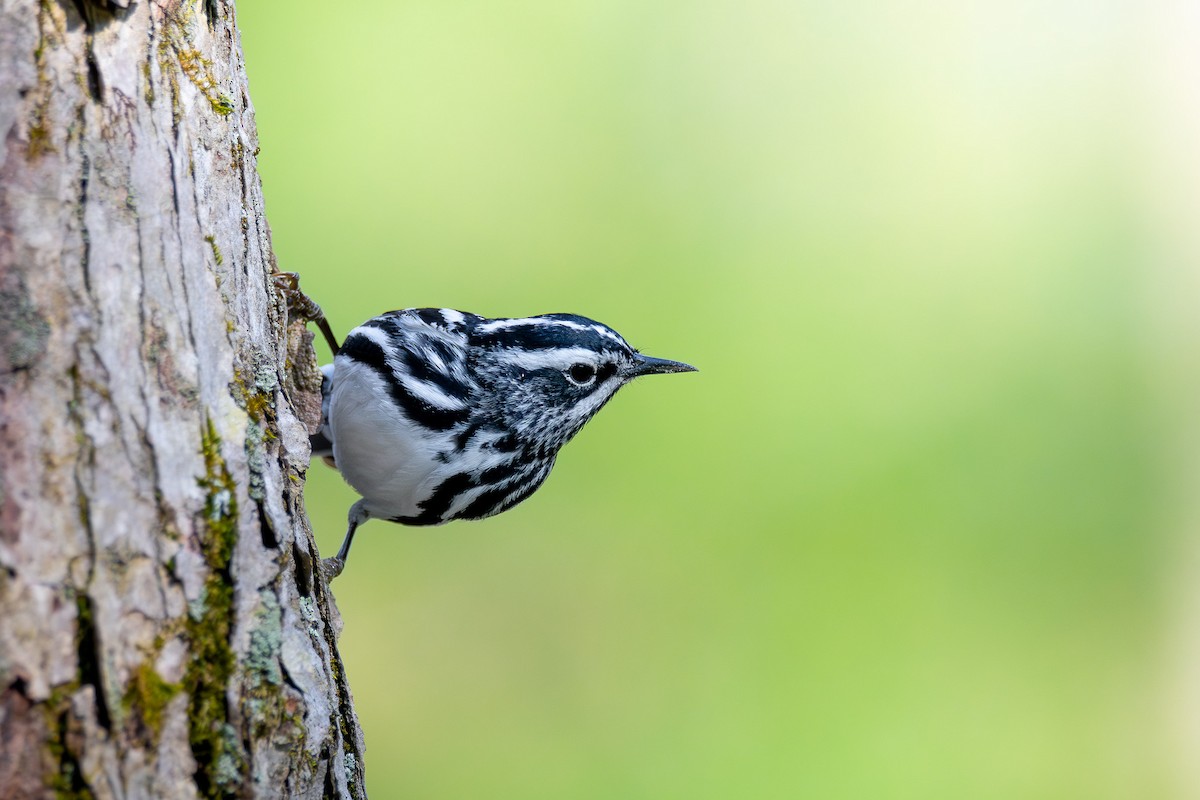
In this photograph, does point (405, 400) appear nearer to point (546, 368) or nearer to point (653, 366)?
point (546, 368)

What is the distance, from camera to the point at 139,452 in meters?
1.93

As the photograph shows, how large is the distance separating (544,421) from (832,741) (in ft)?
9.78

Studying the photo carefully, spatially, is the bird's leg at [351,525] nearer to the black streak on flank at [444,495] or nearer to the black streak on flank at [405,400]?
the black streak on flank at [444,495]

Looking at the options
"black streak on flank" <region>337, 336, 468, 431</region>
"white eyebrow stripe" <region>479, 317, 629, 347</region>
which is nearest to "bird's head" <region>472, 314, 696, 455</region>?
"white eyebrow stripe" <region>479, 317, 629, 347</region>

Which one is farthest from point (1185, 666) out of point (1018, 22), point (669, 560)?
point (1018, 22)

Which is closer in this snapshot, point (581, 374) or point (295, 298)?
point (295, 298)

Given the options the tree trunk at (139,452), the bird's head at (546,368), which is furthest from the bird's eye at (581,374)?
the tree trunk at (139,452)

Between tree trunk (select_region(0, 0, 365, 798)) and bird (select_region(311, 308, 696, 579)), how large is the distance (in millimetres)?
1055

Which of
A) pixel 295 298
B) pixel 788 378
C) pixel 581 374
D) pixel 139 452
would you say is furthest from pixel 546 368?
pixel 788 378

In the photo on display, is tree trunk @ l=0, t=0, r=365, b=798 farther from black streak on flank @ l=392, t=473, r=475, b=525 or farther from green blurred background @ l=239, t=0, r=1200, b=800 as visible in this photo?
green blurred background @ l=239, t=0, r=1200, b=800

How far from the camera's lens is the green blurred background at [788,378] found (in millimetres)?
5746

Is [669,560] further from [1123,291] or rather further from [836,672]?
[1123,291]

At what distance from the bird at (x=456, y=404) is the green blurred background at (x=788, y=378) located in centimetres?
222

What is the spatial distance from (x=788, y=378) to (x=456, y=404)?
3275 mm
